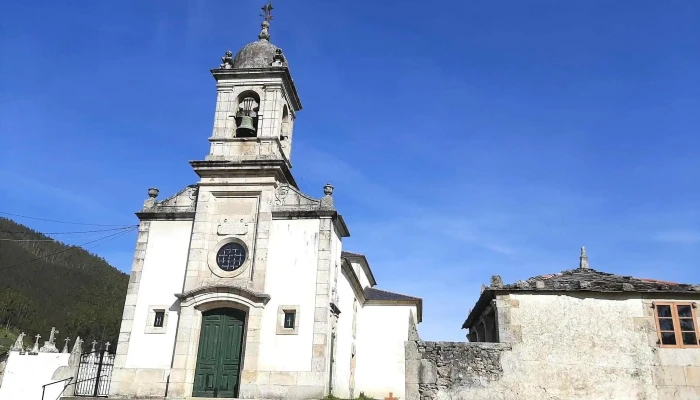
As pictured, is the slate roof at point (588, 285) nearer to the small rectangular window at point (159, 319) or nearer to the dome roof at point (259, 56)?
the small rectangular window at point (159, 319)

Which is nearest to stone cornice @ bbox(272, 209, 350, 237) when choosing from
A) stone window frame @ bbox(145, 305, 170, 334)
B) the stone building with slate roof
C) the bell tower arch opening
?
the bell tower arch opening

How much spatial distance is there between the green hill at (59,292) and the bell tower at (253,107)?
50.5m

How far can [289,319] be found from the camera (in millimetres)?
16516

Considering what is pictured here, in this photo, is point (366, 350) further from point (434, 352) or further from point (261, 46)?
point (261, 46)

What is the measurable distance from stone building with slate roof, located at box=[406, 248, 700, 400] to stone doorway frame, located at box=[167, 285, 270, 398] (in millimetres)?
4814

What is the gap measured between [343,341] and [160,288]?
273 inches

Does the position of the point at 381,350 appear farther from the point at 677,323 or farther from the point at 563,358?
the point at 677,323

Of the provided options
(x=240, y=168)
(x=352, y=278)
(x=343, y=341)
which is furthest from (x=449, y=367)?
(x=352, y=278)

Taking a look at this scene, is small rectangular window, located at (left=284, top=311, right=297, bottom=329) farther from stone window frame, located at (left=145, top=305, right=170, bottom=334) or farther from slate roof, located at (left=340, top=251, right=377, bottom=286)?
slate roof, located at (left=340, top=251, right=377, bottom=286)

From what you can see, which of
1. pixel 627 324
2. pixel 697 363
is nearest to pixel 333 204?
pixel 627 324

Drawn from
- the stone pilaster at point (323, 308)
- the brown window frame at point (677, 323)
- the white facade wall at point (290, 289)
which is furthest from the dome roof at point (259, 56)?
the brown window frame at point (677, 323)

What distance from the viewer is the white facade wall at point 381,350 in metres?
24.9

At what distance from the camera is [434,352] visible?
13.7 metres

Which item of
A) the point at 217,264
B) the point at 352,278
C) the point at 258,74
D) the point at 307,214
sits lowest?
the point at 217,264
